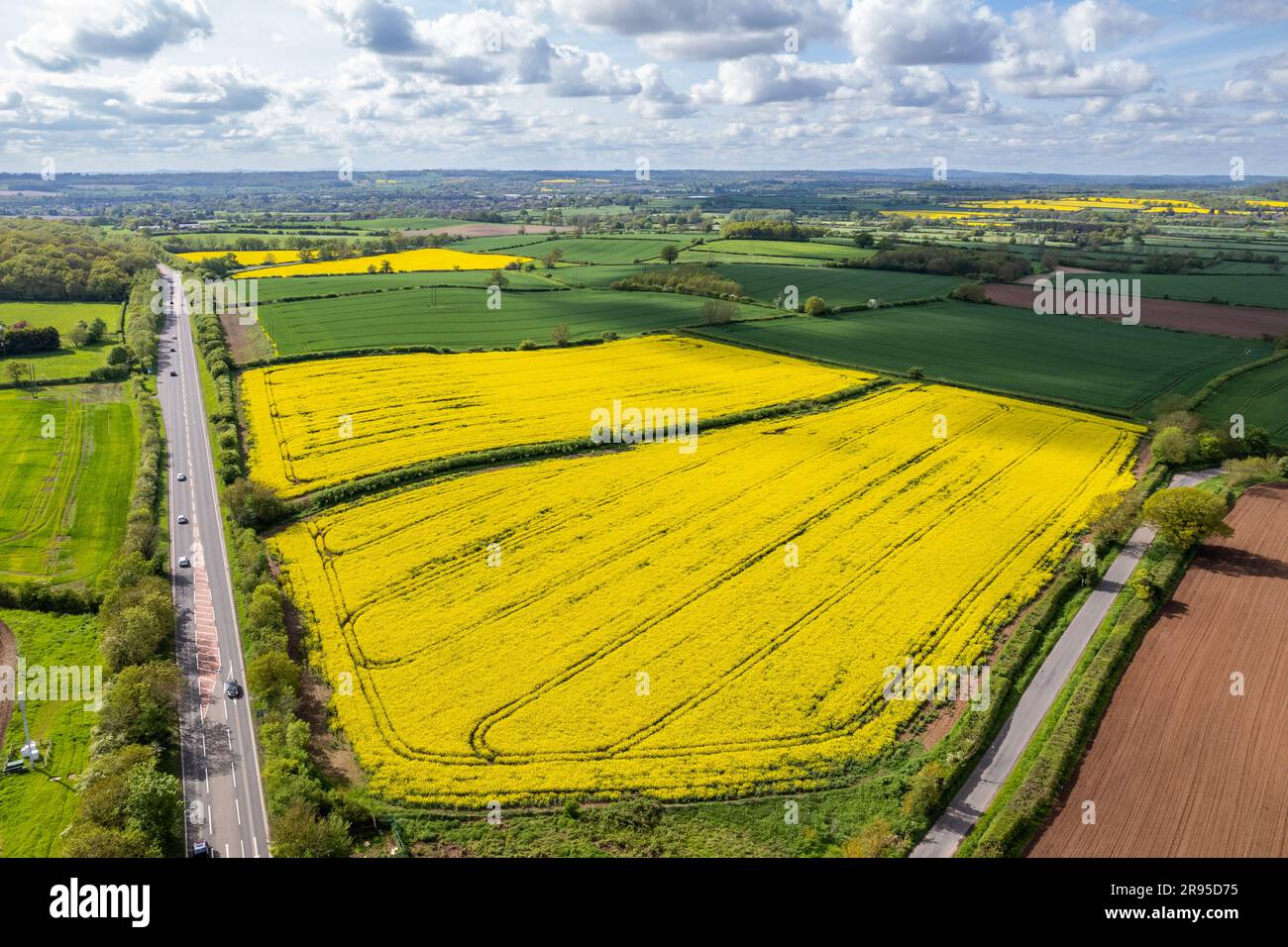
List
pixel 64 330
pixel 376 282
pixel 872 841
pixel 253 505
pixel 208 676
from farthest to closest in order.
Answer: pixel 376 282
pixel 64 330
pixel 253 505
pixel 208 676
pixel 872 841

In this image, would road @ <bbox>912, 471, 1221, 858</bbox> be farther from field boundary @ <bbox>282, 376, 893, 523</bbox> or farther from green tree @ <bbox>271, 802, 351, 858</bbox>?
field boundary @ <bbox>282, 376, 893, 523</bbox>

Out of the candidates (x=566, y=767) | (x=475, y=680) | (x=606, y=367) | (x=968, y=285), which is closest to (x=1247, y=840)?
(x=566, y=767)

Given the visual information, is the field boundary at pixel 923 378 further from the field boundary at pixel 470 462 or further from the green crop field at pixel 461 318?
the field boundary at pixel 470 462

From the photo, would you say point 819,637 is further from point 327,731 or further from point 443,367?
point 443,367

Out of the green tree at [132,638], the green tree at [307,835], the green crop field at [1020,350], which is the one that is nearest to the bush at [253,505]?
the green tree at [132,638]

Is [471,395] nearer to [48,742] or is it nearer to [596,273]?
[48,742]

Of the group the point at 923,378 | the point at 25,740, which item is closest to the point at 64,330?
the point at 25,740

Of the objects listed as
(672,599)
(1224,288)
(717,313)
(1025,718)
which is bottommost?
(1025,718)
